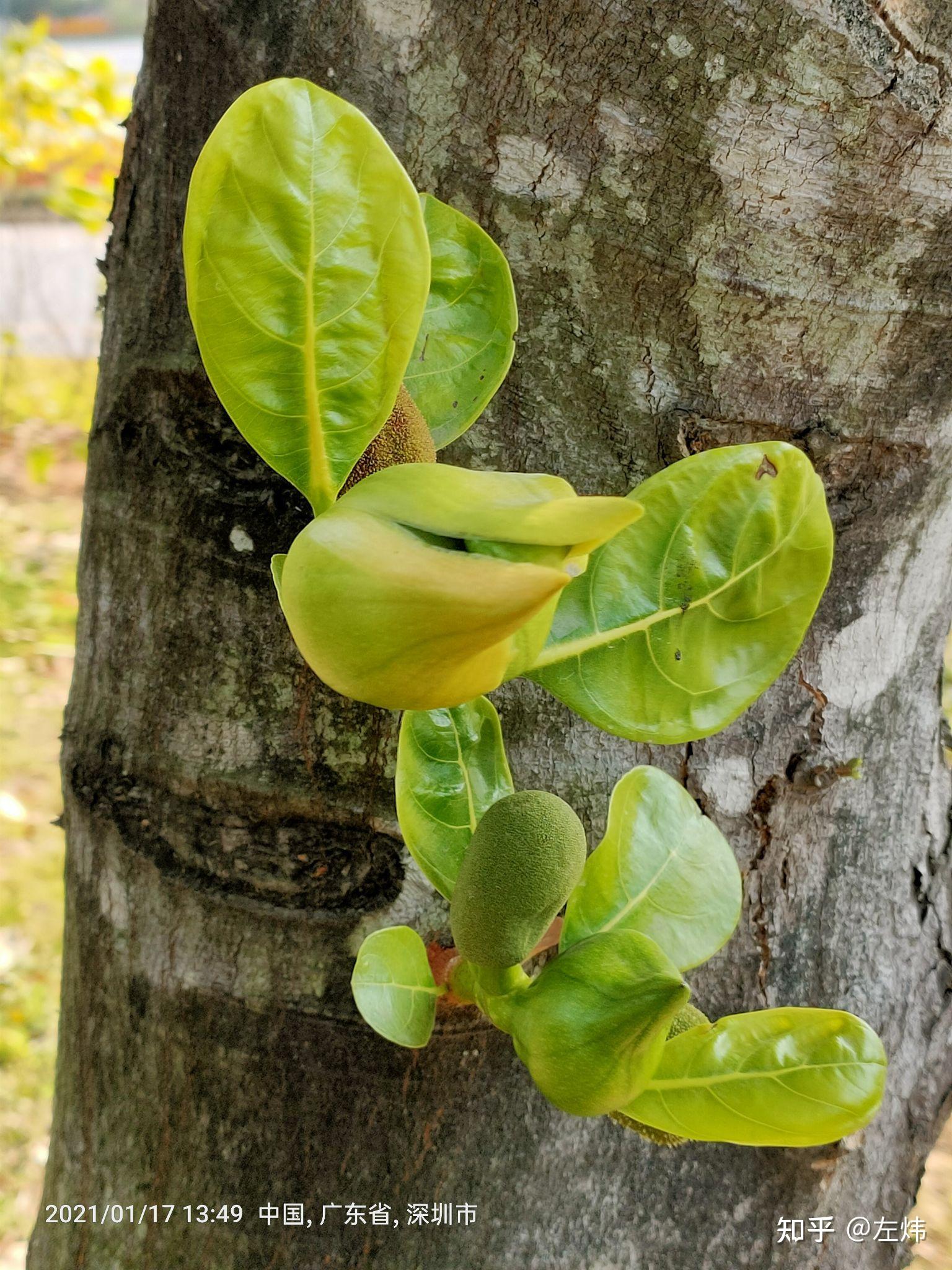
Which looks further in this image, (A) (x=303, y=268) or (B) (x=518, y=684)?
(B) (x=518, y=684)

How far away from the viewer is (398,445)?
1.45ft

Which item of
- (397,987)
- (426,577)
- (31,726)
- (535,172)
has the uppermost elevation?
(535,172)

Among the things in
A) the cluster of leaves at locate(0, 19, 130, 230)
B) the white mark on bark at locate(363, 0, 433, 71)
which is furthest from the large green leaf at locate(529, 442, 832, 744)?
the cluster of leaves at locate(0, 19, 130, 230)

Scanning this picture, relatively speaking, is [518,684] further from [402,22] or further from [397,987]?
[402,22]

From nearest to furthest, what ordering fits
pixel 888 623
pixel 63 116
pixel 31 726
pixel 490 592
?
1. pixel 490 592
2. pixel 888 623
3. pixel 63 116
4. pixel 31 726

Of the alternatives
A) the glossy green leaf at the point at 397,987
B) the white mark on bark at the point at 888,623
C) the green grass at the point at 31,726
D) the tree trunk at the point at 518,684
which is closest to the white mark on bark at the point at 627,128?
the tree trunk at the point at 518,684

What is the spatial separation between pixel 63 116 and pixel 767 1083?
2.50 m

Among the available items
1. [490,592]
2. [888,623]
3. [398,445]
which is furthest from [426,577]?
[888,623]

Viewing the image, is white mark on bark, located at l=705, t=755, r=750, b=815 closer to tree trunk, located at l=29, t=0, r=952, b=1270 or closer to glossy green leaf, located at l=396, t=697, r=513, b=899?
tree trunk, located at l=29, t=0, r=952, b=1270

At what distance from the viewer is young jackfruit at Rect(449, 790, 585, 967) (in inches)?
16.3

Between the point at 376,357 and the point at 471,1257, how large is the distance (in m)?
0.48

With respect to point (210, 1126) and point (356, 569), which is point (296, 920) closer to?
point (210, 1126)

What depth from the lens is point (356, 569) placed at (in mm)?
330

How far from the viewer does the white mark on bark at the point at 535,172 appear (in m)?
0.51
